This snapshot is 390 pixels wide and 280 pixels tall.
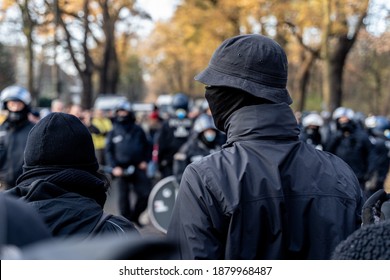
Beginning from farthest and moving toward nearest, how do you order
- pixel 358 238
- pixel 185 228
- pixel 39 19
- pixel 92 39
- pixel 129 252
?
1. pixel 92 39
2. pixel 39 19
3. pixel 185 228
4. pixel 358 238
5. pixel 129 252

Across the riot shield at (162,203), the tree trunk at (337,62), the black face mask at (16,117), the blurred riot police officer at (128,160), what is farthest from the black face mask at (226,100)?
the tree trunk at (337,62)

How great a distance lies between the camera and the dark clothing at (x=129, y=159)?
9.31 metres

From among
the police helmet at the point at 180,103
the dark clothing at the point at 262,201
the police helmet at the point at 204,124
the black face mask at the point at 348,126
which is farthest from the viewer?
the police helmet at the point at 180,103

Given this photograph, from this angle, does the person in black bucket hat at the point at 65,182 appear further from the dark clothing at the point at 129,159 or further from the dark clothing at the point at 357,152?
the dark clothing at the point at 357,152

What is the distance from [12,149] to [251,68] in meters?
4.57

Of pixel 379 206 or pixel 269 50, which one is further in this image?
pixel 269 50

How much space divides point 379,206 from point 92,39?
1323 inches

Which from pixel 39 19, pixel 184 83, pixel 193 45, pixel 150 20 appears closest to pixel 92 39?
pixel 150 20

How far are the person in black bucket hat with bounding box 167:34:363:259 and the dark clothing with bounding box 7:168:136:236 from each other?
339 mm

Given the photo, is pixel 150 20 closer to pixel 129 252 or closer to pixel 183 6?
pixel 183 6

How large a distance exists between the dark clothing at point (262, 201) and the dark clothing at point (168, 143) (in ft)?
28.9

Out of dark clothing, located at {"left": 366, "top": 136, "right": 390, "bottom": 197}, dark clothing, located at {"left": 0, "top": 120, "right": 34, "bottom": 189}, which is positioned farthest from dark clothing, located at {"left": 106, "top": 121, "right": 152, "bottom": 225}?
dark clothing, located at {"left": 366, "top": 136, "right": 390, "bottom": 197}

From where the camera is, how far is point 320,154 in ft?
7.61
